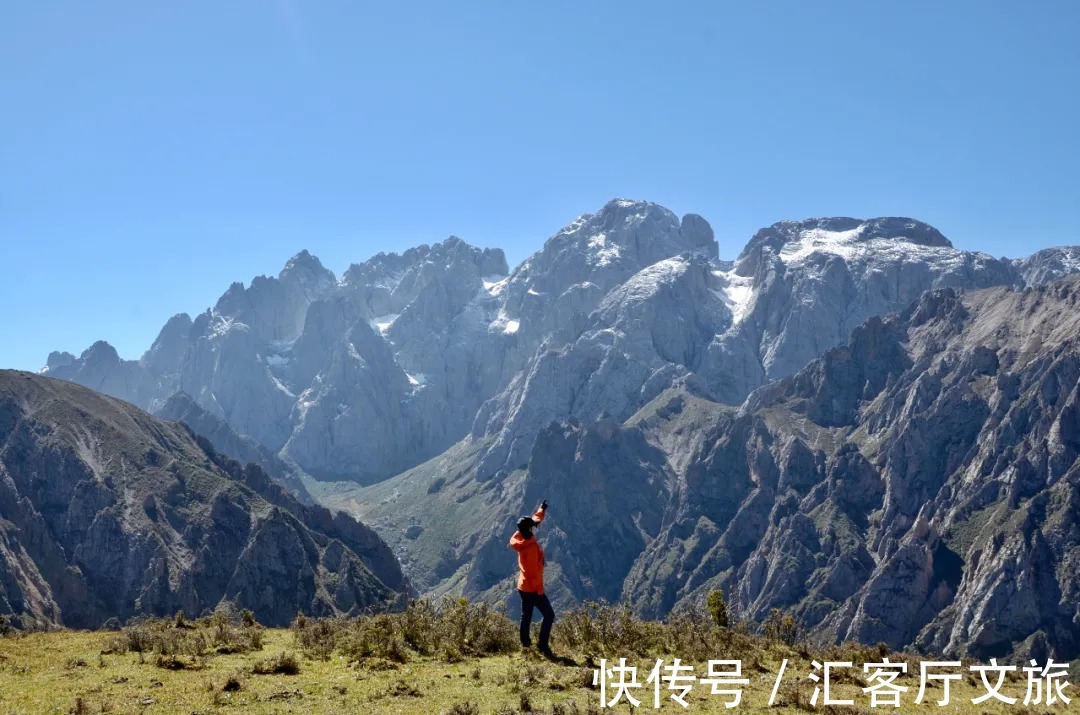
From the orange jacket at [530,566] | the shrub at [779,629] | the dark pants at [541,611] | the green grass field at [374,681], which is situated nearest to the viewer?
the green grass field at [374,681]

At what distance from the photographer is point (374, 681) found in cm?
2708

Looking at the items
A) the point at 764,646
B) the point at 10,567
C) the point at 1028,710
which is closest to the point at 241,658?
the point at 764,646

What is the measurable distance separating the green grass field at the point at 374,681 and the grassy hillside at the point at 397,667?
0.05 m

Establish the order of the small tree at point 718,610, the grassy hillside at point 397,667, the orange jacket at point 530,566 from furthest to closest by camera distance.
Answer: the small tree at point 718,610 < the orange jacket at point 530,566 < the grassy hillside at point 397,667

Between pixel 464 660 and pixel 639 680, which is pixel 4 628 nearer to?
pixel 464 660

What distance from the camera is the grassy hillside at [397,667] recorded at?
24.6m

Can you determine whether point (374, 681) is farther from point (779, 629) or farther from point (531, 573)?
point (779, 629)

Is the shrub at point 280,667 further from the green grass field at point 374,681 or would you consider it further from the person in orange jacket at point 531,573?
the person in orange jacket at point 531,573

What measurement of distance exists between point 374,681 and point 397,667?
192 cm

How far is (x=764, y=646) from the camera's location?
3503 centimetres

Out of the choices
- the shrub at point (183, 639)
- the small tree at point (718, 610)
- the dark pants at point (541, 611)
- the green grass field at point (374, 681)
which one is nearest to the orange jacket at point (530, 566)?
the dark pants at point (541, 611)

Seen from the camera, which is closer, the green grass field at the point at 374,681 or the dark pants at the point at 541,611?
the green grass field at the point at 374,681

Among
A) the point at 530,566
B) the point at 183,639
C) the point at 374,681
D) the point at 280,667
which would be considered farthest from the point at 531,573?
the point at 183,639

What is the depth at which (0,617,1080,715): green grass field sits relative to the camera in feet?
79.7
